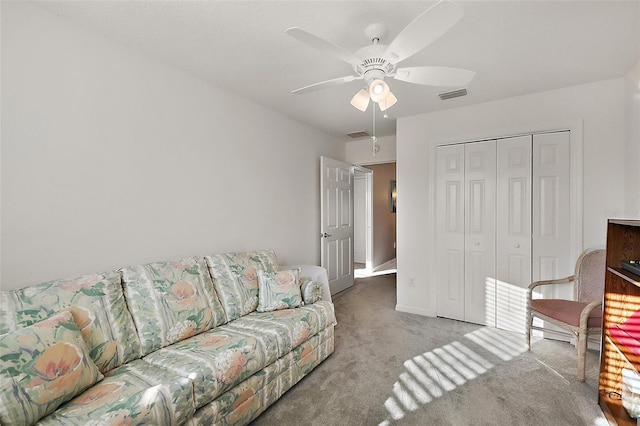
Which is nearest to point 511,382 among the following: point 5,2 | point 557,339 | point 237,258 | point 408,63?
point 557,339

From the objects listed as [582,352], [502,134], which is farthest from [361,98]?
[582,352]

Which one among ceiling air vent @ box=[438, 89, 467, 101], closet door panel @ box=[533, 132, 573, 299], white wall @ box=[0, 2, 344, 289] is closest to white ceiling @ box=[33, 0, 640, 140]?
ceiling air vent @ box=[438, 89, 467, 101]

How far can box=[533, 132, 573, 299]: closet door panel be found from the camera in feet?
9.50

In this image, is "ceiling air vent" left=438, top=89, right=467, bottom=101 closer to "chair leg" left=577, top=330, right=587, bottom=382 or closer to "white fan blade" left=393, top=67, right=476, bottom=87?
"white fan blade" left=393, top=67, right=476, bottom=87

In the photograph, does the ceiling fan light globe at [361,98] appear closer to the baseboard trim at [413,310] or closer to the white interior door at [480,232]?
the white interior door at [480,232]

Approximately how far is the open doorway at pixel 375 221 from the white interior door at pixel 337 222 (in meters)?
1.11

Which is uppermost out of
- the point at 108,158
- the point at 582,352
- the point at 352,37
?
the point at 352,37

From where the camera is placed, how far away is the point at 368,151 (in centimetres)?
495

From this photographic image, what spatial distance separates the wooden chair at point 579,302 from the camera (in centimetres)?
224

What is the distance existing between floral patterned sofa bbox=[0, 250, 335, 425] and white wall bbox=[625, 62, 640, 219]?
106 inches

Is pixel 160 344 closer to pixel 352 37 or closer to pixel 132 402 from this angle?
pixel 132 402

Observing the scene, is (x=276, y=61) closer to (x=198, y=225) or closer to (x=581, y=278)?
(x=198, y=225)

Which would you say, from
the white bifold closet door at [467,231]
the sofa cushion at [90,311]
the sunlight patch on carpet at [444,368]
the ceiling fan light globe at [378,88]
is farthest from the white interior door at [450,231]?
the sofa cushion at [90,311]

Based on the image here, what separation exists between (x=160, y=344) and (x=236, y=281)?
0.74 m
